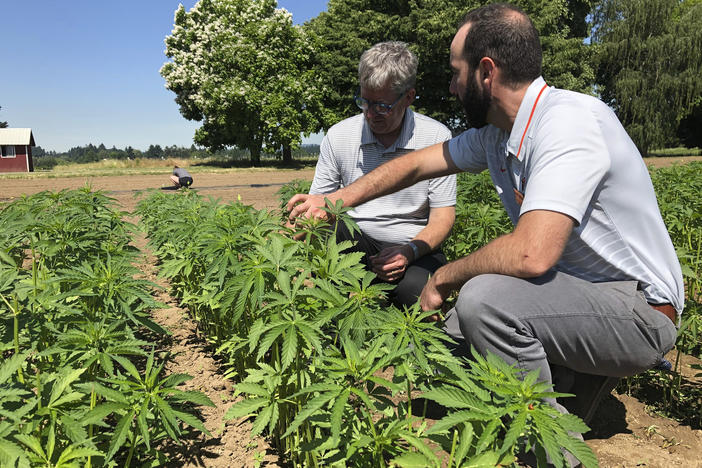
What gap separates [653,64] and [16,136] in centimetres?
3776

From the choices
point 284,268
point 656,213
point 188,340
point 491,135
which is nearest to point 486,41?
point 491,135

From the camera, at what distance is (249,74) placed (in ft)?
78.7

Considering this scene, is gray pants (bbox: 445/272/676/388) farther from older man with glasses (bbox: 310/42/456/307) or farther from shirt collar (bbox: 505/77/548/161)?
older man with glasses (bbox: 310/42/456/307)

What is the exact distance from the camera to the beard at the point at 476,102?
1.98 metres

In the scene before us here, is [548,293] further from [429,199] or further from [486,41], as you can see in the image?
[429,199]

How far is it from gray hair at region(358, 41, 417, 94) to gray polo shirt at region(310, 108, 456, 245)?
330 millimetres

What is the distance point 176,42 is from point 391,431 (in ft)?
95.2

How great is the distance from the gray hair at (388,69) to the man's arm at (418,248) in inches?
30.2

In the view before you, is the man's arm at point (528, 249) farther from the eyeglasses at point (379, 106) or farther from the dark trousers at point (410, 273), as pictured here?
the eyeglasses at point (379, 106)

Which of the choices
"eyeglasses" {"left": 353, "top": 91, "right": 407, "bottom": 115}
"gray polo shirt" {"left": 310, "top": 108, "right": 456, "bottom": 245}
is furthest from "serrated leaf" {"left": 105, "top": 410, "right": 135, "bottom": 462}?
"eyeglasses" {"left": 353, "top": 91, "right": 407, "bottom": 115}

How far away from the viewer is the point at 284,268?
1.75 meters

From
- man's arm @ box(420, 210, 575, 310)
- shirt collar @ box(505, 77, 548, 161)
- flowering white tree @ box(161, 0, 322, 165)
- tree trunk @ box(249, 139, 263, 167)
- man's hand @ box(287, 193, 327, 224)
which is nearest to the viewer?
man's arm @ box(420, 210, 575, 310)

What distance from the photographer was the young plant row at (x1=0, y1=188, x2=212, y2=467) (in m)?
1.34

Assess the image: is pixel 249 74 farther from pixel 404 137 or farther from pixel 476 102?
pixel 476 102
